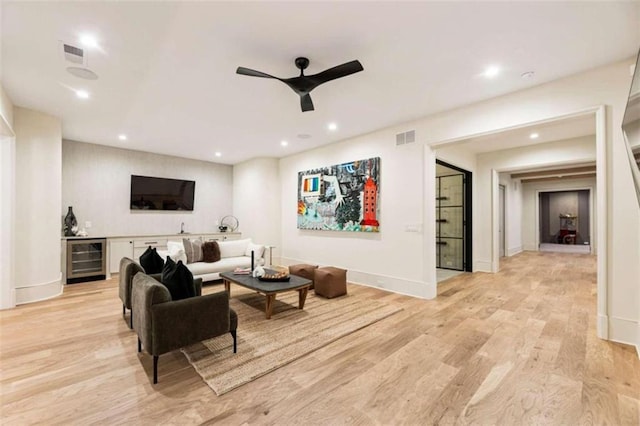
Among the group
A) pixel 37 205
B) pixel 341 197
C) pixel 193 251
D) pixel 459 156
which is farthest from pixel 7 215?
pixel 459 156

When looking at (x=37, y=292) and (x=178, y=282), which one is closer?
(x=178, y=282)

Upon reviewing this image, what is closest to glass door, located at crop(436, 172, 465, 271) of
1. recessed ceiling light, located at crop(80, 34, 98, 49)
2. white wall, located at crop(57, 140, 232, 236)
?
white wall, located at crop(57, 140, 232, 236)

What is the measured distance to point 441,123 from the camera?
4.23 m

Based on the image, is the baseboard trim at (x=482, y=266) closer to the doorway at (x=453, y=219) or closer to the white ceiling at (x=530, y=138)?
the doorway at (x=453, y=219)

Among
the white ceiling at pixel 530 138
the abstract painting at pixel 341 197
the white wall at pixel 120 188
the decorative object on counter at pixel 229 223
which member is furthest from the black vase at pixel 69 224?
the white ceiling at pixel 530 138

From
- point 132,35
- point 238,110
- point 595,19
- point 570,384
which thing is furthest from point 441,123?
point 132,35

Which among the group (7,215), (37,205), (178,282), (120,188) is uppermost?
(120,188)

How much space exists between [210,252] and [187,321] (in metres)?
3.05

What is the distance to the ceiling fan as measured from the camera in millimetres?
2525

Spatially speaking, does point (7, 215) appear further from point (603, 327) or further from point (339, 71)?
point (603, 327)

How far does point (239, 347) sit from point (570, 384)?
9.25 feet

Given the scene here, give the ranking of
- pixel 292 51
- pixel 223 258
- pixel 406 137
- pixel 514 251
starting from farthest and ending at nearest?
pixel 514 251 < pixel 223 258 < pixel 406 137 < pixel 292 51

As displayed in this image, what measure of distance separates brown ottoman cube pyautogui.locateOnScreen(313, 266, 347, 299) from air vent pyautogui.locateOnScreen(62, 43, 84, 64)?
3870mm

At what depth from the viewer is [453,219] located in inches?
274
